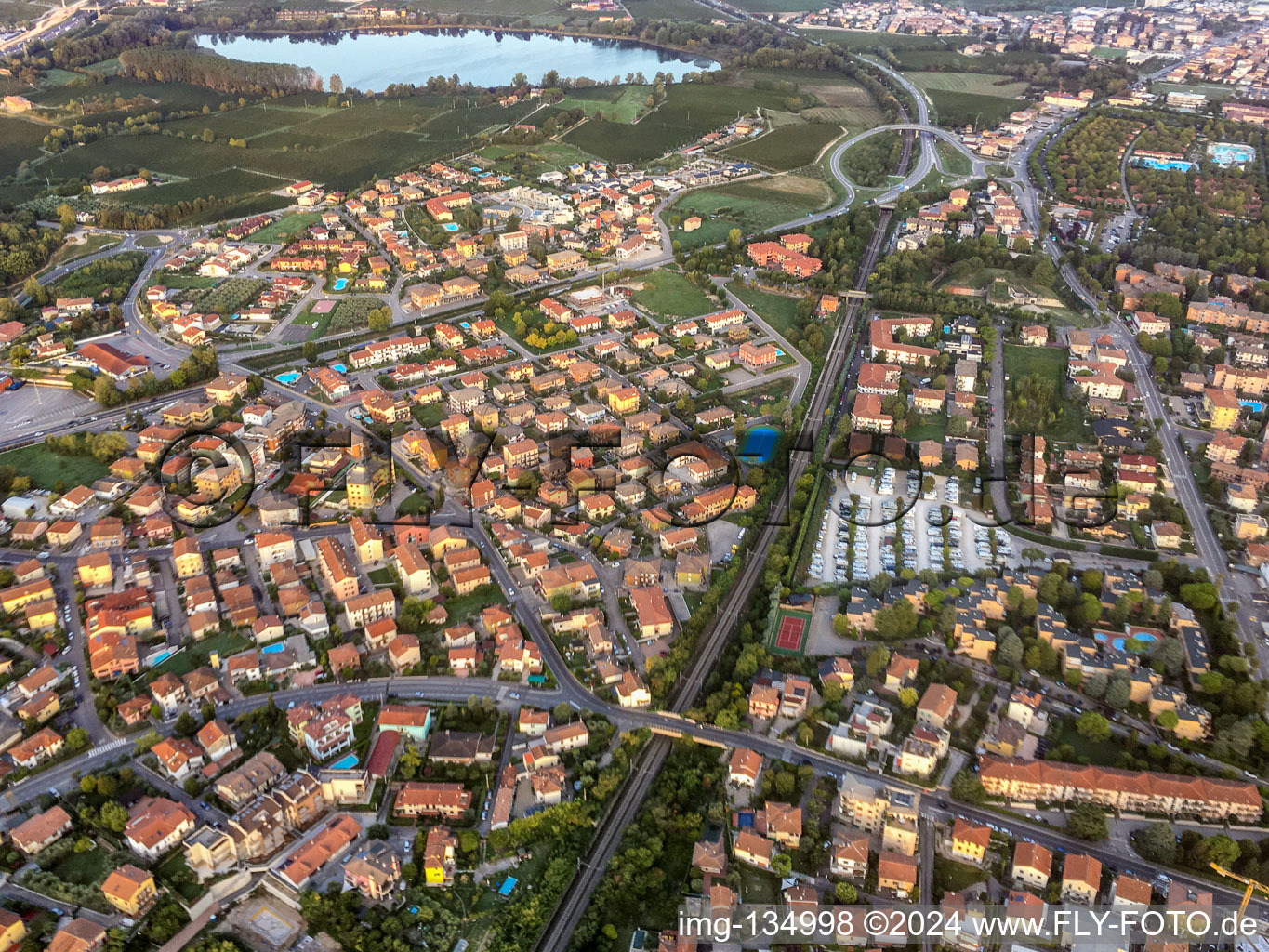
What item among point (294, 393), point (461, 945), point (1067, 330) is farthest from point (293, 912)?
point (1067, 330)

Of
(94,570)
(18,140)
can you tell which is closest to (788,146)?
(18,140)

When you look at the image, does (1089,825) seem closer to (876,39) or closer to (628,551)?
(628,551)

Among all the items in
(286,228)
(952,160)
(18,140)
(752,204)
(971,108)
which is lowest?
(286,228)

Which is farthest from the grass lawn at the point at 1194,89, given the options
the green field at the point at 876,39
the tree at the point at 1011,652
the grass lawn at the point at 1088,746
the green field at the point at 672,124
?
the grass lawn at the point at 1088,746

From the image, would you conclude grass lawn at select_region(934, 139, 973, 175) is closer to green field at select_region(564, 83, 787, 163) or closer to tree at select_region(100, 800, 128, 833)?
green field at select_region(564, 83, 787, 163)

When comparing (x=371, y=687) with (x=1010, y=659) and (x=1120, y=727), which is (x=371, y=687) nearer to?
(x=1010, y=659)
